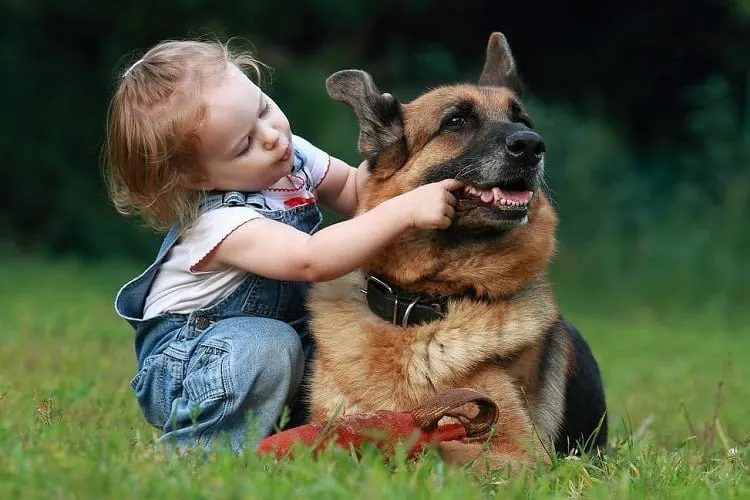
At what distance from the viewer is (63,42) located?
1438cm

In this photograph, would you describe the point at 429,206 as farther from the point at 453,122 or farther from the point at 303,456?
the point at 303,456

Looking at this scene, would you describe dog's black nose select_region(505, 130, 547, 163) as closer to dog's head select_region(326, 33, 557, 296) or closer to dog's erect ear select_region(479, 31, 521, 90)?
dog's head select_region(326, 33, 557, 296)

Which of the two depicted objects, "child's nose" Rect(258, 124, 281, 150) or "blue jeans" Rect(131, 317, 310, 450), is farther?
"child's nose" Rect(258, 124, 281, 150)

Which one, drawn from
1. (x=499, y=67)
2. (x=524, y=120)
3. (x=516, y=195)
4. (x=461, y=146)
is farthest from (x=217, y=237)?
(x=499, y=67)

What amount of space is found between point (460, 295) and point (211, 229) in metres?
0.91

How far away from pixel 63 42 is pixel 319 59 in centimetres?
350

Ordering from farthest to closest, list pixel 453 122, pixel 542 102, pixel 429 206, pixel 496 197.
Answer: pixel 542 102, pixel 453 122, pixel 496 197, pixel 429 206

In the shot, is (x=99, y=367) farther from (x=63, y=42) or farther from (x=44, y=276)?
(x=63, y=42)

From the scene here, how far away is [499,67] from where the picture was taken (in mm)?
4680

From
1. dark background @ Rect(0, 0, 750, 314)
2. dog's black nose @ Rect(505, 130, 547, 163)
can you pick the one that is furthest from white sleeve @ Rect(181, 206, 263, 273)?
dark background @ Rect(0, 0, 750, 314)

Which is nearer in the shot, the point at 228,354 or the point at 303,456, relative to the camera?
the point at 303,456

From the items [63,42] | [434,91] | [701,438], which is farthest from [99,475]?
[63,42]

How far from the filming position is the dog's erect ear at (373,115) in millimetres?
4145

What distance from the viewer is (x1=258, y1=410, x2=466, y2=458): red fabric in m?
3.31
